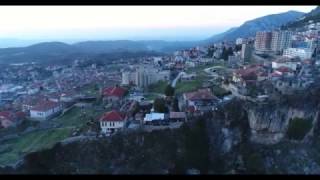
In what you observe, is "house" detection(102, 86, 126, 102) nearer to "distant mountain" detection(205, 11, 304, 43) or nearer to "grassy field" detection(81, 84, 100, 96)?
"grassy field" detection(81, 84, 100, 96)

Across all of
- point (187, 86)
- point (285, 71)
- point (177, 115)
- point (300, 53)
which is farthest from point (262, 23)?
point (177, 115)

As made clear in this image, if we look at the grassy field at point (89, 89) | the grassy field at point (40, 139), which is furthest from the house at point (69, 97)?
the grassy field at point (40, 139)

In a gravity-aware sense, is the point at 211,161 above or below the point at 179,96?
below

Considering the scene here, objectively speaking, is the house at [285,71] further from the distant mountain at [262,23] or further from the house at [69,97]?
the distant mountain at [262,23]

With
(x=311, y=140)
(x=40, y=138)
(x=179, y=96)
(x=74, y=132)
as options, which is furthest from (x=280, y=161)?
(x=40, y=138)

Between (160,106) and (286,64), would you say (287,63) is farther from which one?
(160,106)

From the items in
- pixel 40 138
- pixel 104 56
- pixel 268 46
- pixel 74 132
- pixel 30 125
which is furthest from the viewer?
pixel 104 56

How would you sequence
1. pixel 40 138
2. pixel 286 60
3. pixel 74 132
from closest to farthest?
1. pixel 74 132
2. pixel 40 138
3. pixel 286 60

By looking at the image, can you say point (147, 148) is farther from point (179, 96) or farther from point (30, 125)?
point (30, 125)
